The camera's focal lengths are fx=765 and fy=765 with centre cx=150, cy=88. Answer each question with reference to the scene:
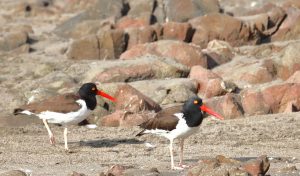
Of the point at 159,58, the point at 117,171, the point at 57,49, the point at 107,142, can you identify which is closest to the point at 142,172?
the point at 117,171

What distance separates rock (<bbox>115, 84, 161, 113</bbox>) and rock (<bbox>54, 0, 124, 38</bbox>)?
15.1 meters

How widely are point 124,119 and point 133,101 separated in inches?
33.1

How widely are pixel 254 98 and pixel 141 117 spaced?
2644 millimetres

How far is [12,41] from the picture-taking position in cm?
2770

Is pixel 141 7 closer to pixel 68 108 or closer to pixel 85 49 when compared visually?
pixel 85 49

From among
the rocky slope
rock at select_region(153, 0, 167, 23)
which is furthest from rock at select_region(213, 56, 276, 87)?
rock at select_region(153, 0, 167, 23)

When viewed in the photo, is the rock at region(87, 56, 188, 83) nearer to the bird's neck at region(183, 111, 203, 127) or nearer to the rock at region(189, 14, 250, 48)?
the rock at region(189, 14, 250, 48)

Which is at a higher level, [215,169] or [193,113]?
[193,113]

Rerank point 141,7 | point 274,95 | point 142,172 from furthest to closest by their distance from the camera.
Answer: point 141,7, point 274,95, point 142,172

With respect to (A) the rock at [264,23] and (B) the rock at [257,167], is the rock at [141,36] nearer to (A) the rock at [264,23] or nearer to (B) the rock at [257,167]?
(A) the rock at [264,23]

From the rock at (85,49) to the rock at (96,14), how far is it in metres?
6.63

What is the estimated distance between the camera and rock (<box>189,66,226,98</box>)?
58.0 feet

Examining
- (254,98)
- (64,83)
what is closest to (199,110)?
(254,98)

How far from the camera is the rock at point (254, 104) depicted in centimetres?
1608
